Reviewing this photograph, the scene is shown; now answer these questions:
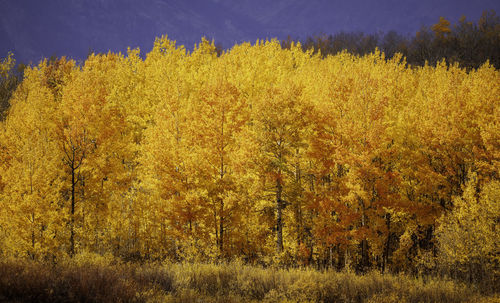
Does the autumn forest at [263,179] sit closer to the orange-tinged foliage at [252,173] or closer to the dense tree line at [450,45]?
the orange-tinged foliage at [252,173]

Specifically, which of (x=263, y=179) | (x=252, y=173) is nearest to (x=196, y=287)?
(x=252, y=173)

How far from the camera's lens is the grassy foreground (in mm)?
7695

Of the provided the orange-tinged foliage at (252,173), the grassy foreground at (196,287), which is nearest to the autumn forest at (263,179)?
the orange-tinged foliage at (252,173)

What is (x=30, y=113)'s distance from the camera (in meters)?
23.8

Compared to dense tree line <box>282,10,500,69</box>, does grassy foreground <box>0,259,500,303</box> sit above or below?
below

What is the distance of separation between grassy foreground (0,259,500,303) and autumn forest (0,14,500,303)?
4.44 metres

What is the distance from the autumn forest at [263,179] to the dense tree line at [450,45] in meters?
52.8

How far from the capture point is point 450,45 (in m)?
77.8

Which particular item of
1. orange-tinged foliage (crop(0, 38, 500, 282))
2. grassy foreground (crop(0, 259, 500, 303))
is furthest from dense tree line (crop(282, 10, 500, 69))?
grassy foreground (crop(0, 259, 500, 303))

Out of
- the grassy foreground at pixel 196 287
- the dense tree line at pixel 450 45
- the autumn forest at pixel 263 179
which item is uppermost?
the dense tree line at pixel 450 45

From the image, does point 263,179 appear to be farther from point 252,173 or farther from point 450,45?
point 450,45

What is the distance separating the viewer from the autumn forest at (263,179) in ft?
58.0

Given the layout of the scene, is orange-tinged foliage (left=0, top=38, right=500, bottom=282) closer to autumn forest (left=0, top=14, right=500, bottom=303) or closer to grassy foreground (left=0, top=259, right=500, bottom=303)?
autumn forest (left=0, top=14, right=500, bottom=303)

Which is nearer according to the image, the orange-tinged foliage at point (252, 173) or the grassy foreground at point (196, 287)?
the grassy foreground at point (196, 287)
